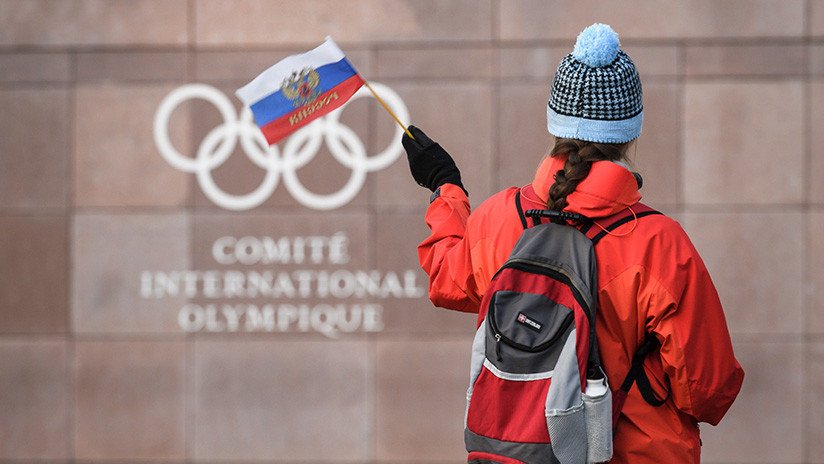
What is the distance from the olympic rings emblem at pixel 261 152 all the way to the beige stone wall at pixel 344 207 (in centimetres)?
6

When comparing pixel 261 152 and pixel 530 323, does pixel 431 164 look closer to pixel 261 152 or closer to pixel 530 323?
pixel 530 323

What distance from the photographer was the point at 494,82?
6.72 meters

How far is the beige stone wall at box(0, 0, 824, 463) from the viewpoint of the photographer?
6.66 m

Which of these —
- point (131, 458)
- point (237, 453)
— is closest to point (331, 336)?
point (237, 453)

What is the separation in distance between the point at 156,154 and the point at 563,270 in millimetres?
4735

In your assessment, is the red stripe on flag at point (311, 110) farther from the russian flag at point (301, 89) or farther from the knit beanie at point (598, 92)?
the knit beanie at point (598, 92)

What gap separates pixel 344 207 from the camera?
6.82 m

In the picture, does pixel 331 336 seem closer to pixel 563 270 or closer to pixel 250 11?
pixel 250 11

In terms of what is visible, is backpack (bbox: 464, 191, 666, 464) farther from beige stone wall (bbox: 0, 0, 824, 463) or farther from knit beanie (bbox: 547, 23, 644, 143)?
beige stone wall (bbox: 0, 0, 824, 463)

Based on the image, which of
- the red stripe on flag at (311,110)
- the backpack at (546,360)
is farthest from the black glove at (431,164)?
the backpack at (546,360)

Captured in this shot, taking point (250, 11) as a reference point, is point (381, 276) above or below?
below

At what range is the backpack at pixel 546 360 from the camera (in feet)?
8.55

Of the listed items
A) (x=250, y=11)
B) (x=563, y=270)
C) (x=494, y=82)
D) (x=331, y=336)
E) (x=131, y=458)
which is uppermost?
(x=250, y=11)

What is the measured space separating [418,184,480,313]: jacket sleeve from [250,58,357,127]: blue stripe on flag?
1.92 ft
